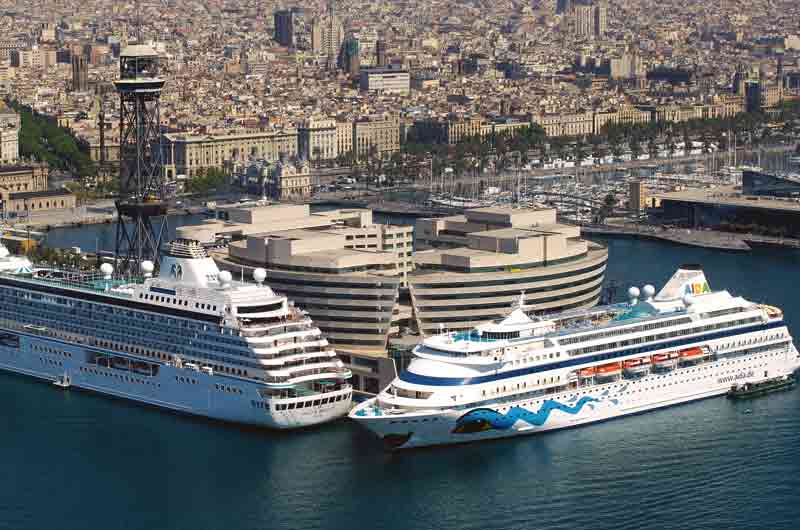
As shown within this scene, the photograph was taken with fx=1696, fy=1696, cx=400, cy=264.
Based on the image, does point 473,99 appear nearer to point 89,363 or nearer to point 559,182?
point 559,182

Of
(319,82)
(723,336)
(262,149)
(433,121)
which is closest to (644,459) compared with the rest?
(723,336)

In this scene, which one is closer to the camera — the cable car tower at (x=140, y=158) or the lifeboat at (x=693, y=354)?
the lifeboat at (x=693, y=354)

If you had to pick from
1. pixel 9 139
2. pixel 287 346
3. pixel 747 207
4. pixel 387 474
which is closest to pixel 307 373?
pixel 287 346

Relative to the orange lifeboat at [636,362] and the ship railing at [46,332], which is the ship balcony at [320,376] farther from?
the ship railing at [46,332]

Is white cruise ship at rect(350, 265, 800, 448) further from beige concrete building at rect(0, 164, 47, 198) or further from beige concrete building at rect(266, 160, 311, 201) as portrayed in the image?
beige concrete building at rect(0, 164, 47, 198)

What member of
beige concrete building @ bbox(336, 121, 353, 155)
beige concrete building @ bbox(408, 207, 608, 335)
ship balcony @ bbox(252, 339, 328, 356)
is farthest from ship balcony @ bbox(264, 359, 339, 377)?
beige concrete building @ bbox(336, 121, 353, 155)

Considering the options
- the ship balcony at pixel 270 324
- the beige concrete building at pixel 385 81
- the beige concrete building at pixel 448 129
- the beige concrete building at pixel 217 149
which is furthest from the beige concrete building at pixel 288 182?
the beige concrete building at pixel 385 81
